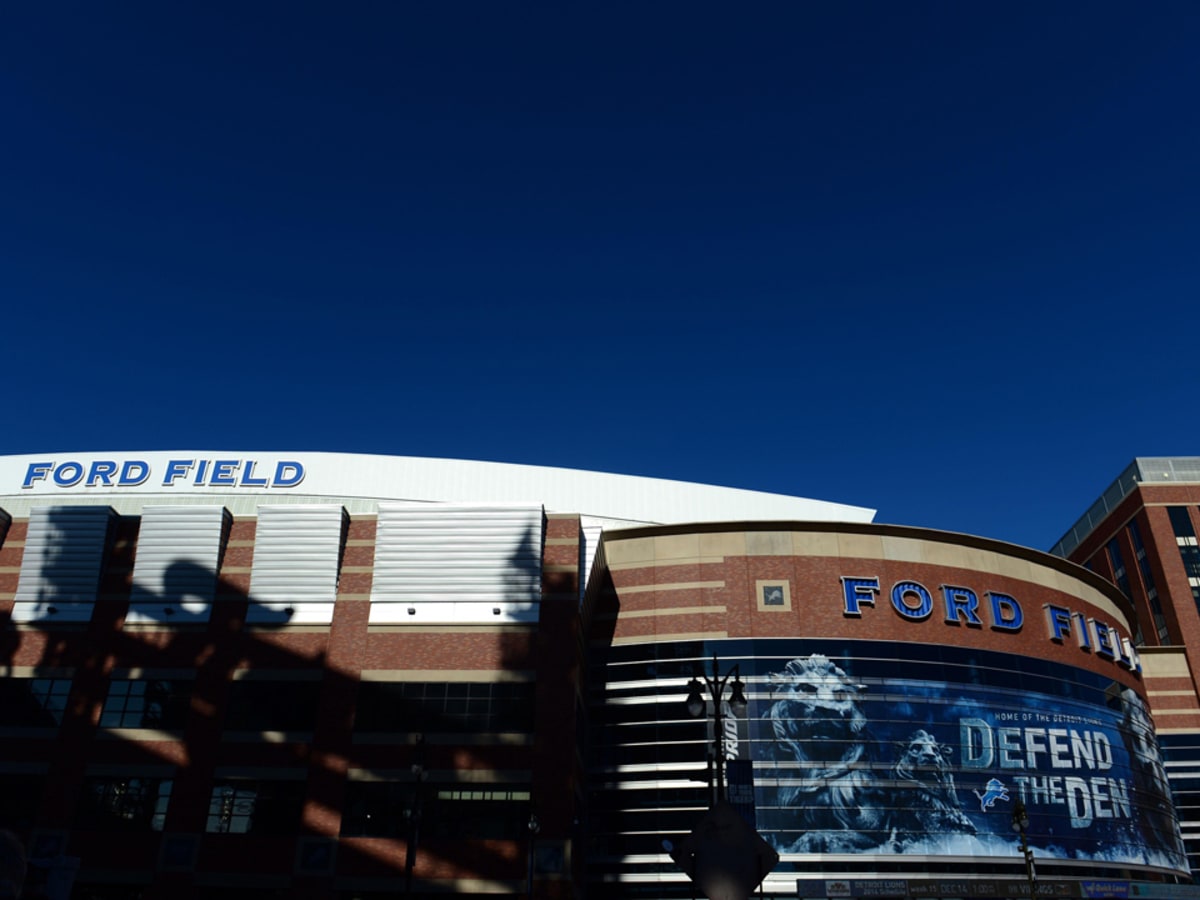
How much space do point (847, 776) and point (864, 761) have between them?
1308 millimetres

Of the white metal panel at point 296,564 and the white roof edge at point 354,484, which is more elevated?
the white roof edge at point 354,484

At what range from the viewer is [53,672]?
47.7m

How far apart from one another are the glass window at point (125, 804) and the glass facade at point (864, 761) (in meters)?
22.7

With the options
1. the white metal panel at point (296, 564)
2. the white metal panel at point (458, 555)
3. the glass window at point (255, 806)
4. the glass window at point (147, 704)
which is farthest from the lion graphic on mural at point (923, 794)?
the glass window at point (147, 704)

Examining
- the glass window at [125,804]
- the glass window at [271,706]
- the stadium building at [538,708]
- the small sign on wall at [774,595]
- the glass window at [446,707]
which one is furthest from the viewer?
the small sign on wall at [774,595]

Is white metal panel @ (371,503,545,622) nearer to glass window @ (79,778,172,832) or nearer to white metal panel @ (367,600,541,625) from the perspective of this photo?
white metal panel @ (367,600,541,625)

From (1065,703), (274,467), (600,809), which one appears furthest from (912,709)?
(274,467)

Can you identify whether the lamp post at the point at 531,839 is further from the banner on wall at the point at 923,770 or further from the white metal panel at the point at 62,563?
the white metal panel at the point at 62,563

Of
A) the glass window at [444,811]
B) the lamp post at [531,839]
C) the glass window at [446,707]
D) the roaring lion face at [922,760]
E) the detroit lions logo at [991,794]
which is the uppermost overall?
the glass window at [446,707]

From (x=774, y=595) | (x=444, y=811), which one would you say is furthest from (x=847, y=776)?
(x=444, y=811)

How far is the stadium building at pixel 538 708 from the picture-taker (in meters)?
43.3

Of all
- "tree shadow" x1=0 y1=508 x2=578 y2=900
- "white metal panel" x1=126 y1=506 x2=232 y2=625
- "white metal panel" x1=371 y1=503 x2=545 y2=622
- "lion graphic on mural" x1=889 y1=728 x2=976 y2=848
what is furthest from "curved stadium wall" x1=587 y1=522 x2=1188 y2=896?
"white metal panel" x1=126 y1=506 x2=232 y2=625

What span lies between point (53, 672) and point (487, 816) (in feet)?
80.5

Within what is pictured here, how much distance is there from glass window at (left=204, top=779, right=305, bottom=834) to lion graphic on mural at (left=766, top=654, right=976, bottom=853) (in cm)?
2557
